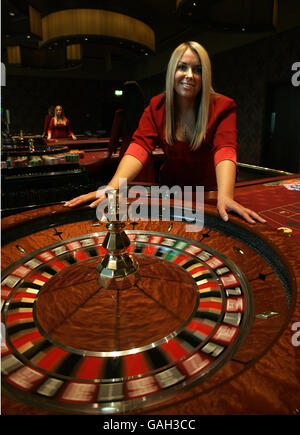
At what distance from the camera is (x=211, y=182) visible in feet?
6.52

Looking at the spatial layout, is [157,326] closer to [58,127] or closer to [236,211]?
Result: [236,211]

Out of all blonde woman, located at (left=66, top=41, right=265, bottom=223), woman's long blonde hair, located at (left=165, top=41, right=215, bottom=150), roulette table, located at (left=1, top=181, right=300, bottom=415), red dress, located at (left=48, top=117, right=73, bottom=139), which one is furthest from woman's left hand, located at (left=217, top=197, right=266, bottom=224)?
red dress, located at (left=48, top=117, right=73, bottom=139)

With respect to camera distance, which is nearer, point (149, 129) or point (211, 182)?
point (149, 129)

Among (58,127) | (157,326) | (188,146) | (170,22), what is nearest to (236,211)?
(157,326)

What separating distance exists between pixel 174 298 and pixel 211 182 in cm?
142

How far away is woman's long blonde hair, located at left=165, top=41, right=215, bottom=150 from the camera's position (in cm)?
155

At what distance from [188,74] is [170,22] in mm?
7139

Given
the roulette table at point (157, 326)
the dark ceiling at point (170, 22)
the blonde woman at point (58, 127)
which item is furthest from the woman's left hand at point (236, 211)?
the blonde woman at point (58, 127)

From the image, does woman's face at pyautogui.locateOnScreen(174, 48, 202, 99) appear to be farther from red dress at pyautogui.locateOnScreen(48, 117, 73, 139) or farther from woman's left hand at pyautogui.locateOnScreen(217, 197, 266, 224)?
red dress at pyautogui.locateOnScreen(48, 117, 73, 139)

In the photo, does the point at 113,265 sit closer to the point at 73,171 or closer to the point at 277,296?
the point at 277,296

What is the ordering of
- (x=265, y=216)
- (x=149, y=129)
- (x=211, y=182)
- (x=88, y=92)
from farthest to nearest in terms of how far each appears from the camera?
(x=88, y=92), (x=211, y=182), (x=149, y=129), (x=265, y=216)

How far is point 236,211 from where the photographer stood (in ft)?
3.33

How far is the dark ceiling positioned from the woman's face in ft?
4.35

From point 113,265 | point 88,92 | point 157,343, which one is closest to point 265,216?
point 113,265
